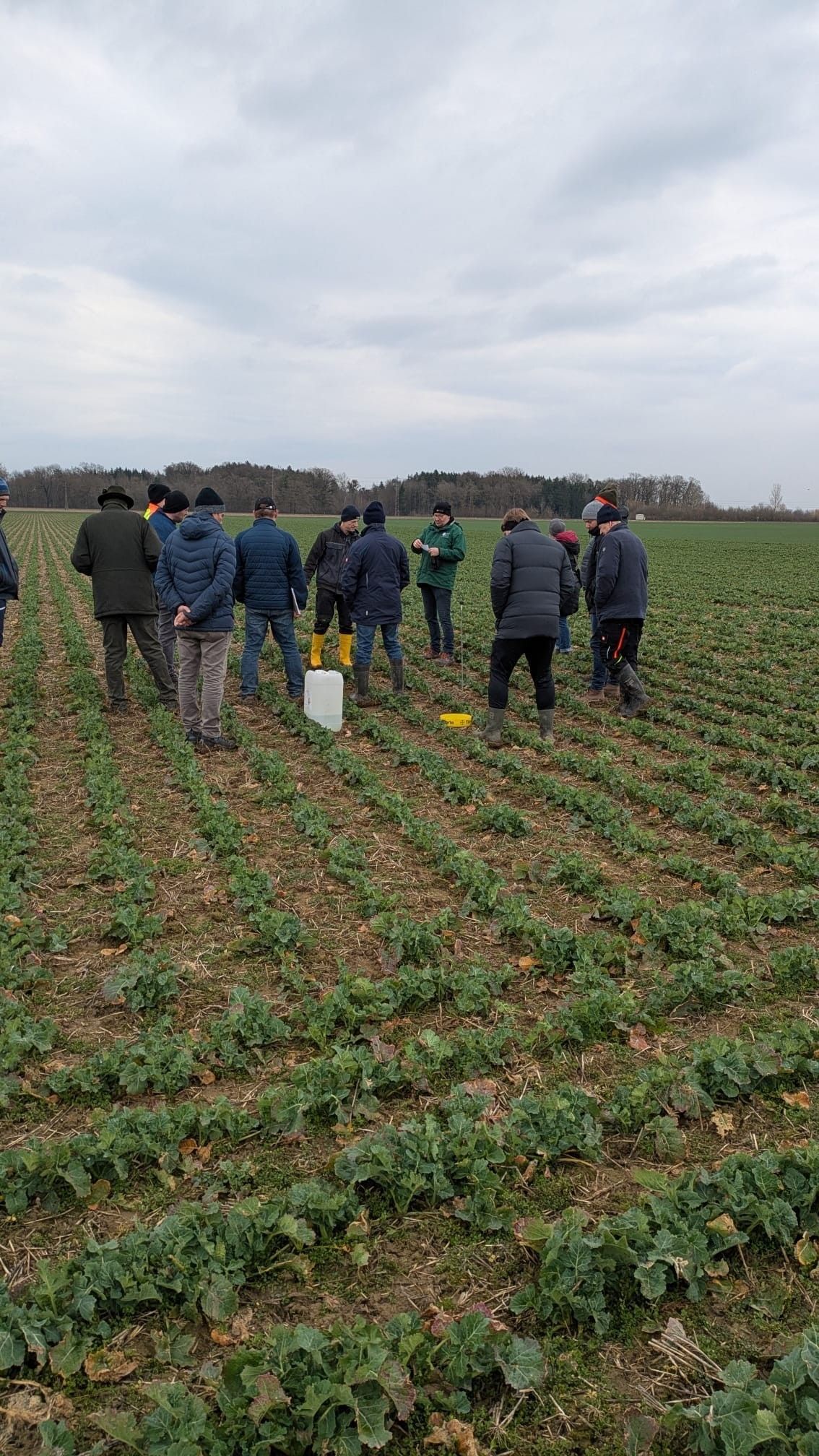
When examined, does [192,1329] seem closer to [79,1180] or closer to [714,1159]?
[79,1180]

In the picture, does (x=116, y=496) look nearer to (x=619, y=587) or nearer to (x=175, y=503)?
(x=175, y=503)

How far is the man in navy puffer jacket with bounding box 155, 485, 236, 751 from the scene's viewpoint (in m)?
8.52

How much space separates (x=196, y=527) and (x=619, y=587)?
188 inches

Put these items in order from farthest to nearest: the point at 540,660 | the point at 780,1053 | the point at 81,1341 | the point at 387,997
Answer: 1. the point at 540,660
2. the point at 387,997
3. the point at 780,1053
4. the point at 81,1341

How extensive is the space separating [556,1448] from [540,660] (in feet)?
23.2

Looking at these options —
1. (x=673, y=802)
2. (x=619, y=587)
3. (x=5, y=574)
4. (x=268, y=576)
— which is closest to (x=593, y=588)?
(x=619, y=587)

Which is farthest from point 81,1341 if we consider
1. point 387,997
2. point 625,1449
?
point 387,997

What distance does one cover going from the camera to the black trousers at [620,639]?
10.1m

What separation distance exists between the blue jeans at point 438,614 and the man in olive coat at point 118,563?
13.6 ft

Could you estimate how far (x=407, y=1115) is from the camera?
365 cm

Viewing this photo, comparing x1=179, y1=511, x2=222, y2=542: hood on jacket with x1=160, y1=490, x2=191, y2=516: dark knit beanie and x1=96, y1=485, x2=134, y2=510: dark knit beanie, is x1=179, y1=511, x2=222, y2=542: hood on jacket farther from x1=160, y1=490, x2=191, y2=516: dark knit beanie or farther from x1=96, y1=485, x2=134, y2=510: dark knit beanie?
x1=96, y1=485, x2=134, y2=510: dark knit beanie

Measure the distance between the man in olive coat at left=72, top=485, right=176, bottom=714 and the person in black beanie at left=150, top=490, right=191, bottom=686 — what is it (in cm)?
21

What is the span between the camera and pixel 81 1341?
262 centimetres

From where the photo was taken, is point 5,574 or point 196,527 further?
point 5,574
